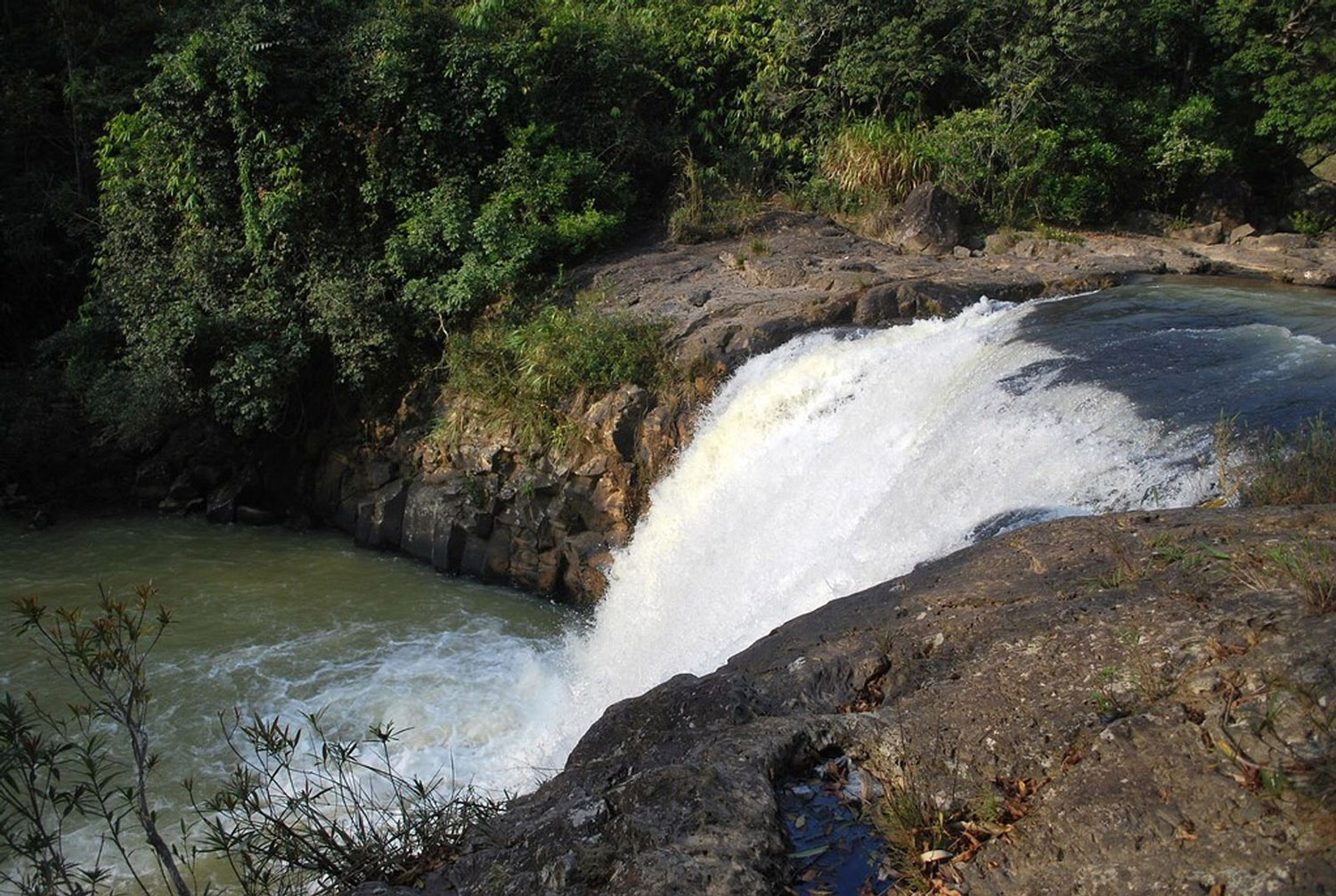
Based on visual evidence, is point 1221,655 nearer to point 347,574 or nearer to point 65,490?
point 347,574

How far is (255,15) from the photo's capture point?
13031 mm

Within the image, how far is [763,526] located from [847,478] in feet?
2.84

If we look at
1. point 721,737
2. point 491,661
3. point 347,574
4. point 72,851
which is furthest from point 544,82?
point 721,737

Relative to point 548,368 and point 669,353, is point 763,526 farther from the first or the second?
point 548,368

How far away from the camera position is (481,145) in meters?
14.0

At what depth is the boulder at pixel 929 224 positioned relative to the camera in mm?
13570

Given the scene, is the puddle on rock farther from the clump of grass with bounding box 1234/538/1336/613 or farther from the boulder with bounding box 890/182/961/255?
the boulder with bounding box 890/182/961/255

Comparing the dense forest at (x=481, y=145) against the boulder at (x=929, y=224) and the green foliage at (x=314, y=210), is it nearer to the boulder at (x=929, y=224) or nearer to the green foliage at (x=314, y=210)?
the green foliage at (x=314, y=210)

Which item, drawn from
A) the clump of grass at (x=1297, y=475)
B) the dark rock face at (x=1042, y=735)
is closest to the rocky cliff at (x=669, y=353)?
the clump of grass at (x=1297, y=475)

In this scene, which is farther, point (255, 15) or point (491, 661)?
point (255, 15)

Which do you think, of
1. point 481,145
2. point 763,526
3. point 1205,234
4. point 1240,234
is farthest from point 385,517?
point 1240,234

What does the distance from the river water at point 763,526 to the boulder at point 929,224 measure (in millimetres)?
2567

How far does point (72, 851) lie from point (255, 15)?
10435 mm

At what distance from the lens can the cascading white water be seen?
22.8 ft
